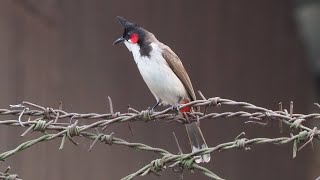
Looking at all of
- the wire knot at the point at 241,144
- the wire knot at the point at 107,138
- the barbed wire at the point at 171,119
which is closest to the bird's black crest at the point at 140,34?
the barbed wire at the point at 171,119

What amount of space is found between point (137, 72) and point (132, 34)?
3018 mm

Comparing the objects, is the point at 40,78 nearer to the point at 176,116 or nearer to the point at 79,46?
the point at 79,46

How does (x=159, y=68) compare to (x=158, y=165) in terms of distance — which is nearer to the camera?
(x=158, y=165)

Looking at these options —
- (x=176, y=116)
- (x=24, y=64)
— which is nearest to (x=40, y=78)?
(x=24, y=64)

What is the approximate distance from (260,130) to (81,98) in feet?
7.75

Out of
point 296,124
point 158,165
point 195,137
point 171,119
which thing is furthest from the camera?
point 195,137

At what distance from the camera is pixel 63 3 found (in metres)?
6.40

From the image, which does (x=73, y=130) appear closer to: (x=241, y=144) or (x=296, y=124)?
(x=241, y=144)

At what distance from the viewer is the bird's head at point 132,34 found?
4000 millimetres

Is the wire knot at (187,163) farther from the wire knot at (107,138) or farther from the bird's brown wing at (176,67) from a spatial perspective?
the bird's brown wing at (176,67)

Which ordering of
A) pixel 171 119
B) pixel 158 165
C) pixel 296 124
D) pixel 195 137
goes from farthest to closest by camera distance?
pixel 195 137, pixel 171 119, pixel 158 165, pixel 296 124

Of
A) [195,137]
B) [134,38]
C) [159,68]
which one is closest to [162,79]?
[159,68]

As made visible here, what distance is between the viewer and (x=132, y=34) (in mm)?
4035

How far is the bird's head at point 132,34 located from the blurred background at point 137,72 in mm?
1889
